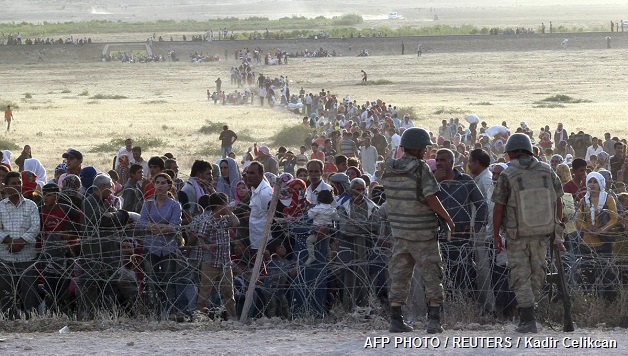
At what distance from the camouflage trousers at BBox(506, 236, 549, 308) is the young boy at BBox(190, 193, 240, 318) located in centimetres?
231

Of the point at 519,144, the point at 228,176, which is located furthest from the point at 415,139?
the point at 228,176

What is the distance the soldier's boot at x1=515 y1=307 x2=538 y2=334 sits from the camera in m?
7.96

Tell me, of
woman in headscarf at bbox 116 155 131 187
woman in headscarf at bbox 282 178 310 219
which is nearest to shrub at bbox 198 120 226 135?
woman in headscarf at bbox 116 155 131 187

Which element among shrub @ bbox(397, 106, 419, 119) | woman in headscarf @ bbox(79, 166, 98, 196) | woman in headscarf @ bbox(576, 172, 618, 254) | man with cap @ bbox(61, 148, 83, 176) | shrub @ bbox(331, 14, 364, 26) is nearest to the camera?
woman in headscarf @ bbox(576, 172, 618, 254)

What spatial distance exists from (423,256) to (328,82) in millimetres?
53496

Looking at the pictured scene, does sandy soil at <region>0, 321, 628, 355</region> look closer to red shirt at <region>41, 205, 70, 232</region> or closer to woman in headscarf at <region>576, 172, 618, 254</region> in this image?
woman in headscarf at <region>576, 172, 618, 254</region>

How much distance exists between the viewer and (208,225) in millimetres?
8844

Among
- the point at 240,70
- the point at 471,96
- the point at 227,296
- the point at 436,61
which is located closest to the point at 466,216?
the point at 227,296

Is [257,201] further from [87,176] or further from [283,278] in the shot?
[87,176]

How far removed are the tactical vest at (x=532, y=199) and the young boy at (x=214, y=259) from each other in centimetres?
236

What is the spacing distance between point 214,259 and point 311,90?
153ft

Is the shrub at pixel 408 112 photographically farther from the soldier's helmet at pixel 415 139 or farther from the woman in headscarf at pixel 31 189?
the soldier's helmet at pixel 415 139

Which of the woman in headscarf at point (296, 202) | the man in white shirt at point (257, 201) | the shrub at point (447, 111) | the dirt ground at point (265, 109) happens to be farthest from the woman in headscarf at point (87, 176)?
the shrub at point (447, 111)

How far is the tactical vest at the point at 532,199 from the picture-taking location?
7938 mm
